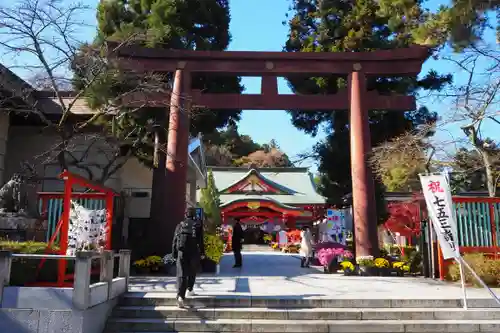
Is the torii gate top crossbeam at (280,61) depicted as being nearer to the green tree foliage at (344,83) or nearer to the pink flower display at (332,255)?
the green tree foliage at (344,83)

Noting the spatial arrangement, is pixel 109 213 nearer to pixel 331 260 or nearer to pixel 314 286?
pixel 314 286

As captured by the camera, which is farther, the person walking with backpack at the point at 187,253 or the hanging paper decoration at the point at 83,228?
the hanging paper decoration at the point at 83,228

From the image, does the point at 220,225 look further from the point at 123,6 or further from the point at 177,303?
the point at 177,303

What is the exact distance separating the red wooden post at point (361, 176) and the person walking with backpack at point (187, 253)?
5.97 meters

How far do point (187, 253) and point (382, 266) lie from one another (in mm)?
6485

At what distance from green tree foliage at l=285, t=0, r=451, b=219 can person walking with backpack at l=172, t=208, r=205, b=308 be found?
928 centimetres

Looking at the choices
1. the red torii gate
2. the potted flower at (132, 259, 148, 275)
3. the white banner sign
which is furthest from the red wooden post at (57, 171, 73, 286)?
the white banner sign

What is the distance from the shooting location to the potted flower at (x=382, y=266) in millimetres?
11500

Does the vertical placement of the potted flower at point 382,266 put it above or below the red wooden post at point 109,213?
below

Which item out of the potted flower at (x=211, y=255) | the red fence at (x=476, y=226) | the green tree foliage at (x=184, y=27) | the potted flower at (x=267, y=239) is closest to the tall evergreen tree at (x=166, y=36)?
Answer: the green tree foliage at (x=184, y=27)

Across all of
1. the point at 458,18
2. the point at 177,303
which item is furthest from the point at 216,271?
the point at 458,18

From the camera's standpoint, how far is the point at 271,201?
2781 centimetres

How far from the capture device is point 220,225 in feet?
94.2

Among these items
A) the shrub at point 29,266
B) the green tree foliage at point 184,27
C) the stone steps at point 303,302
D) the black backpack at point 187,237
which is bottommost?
the stone steps at point 303,302
